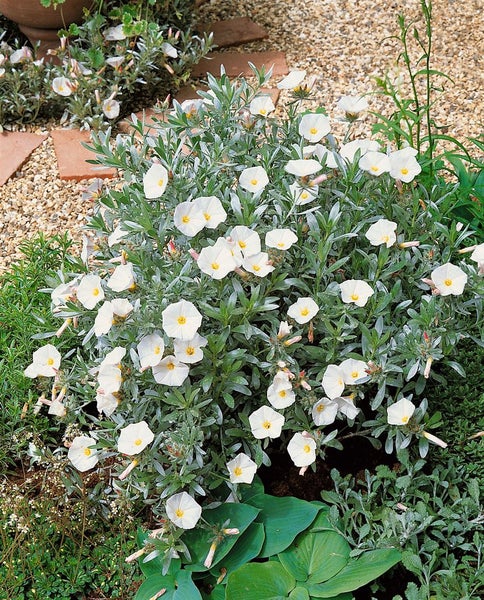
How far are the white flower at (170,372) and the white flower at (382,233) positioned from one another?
0.61 meters

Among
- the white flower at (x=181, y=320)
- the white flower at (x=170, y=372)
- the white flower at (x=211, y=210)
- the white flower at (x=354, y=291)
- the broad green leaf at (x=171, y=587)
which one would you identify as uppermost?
the white flower at (x=211, y=210)

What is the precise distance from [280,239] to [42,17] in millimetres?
2449

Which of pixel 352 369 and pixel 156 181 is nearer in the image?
pixel 352 369

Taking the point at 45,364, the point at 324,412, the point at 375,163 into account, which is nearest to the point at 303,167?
the point at 375,163

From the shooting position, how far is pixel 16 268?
9.84 ft

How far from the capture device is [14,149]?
151 inches

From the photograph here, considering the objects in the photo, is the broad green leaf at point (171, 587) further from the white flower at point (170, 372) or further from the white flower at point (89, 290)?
the white flower at point (89, 290)

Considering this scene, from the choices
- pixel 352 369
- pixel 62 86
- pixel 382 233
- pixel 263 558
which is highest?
pixel 382 233

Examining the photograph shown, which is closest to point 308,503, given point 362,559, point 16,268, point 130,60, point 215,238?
point 362,559

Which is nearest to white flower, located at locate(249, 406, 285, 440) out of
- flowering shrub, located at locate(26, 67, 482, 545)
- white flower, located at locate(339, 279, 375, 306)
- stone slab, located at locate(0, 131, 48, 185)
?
flowering shrub, located at locate(26, 67, 482, 545)

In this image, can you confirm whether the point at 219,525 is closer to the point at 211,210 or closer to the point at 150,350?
the point at 150,350

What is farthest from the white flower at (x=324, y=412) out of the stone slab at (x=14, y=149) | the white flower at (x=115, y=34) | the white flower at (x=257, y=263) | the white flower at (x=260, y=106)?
the white flower at (x=115, y=34)

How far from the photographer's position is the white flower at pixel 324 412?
214 cm

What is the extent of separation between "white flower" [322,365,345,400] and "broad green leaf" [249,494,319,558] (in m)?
0.32
